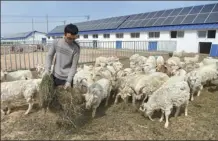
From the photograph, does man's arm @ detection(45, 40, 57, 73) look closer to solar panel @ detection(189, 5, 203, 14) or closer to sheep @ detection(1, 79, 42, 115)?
sheep @ detection(1, 79, 42, 115)

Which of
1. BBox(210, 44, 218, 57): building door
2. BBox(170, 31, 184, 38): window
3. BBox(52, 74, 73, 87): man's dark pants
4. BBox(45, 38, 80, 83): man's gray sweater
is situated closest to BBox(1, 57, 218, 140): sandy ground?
BBox(52, 74, 73, 87): man's dark pants

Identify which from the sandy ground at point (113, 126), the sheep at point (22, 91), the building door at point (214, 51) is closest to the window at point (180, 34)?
the building door at point (214, 51)

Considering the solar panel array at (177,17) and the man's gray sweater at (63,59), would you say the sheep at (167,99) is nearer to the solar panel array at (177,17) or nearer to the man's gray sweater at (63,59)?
the man's gray sweater at (63,59)

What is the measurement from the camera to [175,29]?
86.0 ft

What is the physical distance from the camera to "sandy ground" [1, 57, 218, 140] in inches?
199

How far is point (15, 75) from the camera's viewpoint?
841cm

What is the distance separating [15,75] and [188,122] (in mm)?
5954

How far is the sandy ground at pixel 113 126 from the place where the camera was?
505cm

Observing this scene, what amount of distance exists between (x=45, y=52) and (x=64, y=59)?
1029cm

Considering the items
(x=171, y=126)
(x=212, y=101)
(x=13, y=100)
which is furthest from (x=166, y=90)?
(x=13, y=100)

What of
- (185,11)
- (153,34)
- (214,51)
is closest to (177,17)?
(185,11)

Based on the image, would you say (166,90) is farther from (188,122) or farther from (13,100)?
(13,100)

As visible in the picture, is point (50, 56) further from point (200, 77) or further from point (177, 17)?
point (177, 17)

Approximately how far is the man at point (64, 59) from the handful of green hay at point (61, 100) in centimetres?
17
